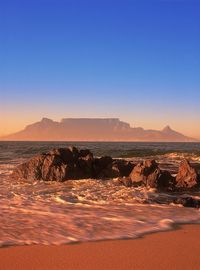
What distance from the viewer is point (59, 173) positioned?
15641 mm

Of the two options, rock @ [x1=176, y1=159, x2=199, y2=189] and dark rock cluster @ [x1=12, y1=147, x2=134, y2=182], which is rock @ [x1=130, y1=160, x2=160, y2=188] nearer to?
rock @ [x1=176, y1=159, x2=199, y2=189]

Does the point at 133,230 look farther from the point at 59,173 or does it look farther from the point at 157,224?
the point at 59,173

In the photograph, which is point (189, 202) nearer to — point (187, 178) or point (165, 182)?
point (165, 182)

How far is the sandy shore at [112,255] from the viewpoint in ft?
17.3

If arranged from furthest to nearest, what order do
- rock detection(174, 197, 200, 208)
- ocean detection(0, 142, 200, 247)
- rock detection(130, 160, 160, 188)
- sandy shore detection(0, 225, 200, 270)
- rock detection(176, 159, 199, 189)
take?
rock detection(176, 159, 199, 189), rock detection(130, 160, 160, 188), rock detection(174, 197, 200, 208), ocean detection(0, 142, 200, 247), sandy shore detection(0, 225, 200, 270)

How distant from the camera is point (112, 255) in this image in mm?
5719

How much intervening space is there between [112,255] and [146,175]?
8207 millimetres

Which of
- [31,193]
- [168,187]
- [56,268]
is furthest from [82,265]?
[168,187]

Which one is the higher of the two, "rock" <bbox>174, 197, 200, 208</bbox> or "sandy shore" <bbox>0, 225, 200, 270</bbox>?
"rock" <bbox>174, 197, 200, 208</bbox>

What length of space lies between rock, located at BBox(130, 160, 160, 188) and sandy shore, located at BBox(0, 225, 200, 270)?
266 inches

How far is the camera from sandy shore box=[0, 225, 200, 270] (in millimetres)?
5270

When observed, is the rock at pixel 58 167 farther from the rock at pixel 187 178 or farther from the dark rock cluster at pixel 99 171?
the rock at pixel 187 178

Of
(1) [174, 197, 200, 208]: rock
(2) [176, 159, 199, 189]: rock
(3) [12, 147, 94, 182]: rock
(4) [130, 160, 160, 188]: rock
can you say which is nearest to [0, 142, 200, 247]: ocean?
(1) [174, 197, 200, 208]: rock

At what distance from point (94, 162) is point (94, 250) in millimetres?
11296
